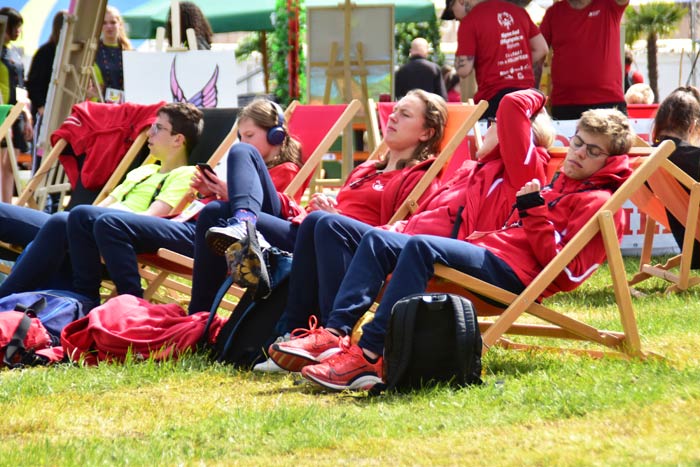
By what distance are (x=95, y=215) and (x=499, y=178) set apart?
1.79 metres

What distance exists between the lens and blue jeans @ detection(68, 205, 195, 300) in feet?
16.4

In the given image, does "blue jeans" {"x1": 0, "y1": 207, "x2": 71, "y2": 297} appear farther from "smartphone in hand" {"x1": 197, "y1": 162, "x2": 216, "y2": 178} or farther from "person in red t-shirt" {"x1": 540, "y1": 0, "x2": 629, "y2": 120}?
"person in red t-shirt" {"x1": 540, "y1": 0, "x2": 629, "y2": 120}

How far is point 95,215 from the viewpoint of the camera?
507cm

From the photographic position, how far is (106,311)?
15.2 ft

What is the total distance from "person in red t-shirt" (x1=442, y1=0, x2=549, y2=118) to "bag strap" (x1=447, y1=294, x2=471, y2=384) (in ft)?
11.1

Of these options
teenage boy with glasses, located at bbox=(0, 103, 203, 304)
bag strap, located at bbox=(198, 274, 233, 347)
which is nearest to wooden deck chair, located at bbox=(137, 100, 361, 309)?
teenage boy with glasses, located at bbox=(0, 103, 203, 304)

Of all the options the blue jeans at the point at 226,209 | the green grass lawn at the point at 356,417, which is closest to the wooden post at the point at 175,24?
the blue jeans at the point at 226,209

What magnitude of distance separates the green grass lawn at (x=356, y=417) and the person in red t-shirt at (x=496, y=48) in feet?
9.54

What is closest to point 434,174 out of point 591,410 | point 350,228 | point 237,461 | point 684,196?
point 350,228

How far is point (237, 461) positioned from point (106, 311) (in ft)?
5.91

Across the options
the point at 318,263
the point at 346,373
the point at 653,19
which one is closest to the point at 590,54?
the point at 318,263

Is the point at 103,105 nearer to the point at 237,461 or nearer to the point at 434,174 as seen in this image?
the point at 434,174

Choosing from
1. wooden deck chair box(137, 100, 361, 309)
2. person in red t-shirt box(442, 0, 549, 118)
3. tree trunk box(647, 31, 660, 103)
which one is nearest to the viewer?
wooden deck chair box(137, 100, 361, 309)

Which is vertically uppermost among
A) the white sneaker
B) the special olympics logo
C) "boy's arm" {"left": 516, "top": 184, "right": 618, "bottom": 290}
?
the special olympics logo
